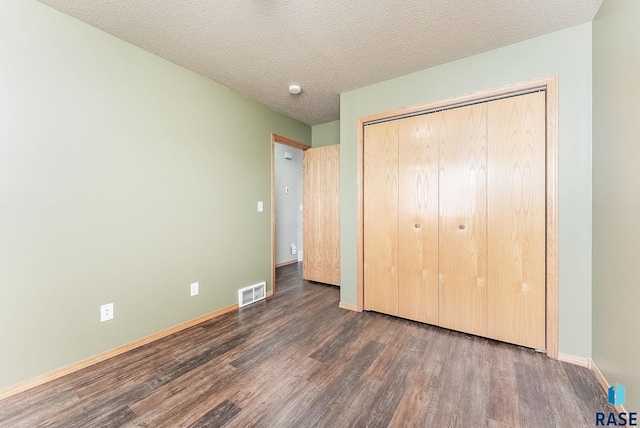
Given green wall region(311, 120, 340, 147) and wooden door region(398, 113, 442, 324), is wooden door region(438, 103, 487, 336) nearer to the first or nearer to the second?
wooden door region(398, 113, 442, 324)

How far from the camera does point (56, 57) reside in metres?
1.71

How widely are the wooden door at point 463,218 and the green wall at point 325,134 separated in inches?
76.3

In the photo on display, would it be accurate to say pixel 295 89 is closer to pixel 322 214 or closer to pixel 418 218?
pixel 322 214

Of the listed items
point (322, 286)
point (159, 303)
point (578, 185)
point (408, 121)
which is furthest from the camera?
point (322, 286)

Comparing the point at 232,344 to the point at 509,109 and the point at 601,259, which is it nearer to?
the point at 601,259

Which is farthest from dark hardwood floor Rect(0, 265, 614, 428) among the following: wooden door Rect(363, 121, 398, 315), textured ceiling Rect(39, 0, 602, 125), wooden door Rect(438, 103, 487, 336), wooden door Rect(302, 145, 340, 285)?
textured ceiling Rect(39, 0, 602, 125)

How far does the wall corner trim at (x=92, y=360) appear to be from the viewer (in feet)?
5.11

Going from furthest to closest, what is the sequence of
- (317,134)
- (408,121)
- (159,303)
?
(317,134) < (408,121) < (159,303)

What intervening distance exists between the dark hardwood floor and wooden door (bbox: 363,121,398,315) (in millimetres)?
458


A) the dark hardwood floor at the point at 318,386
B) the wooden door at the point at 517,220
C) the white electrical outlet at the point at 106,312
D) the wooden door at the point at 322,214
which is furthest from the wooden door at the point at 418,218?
the white electrical outlet at the point at 106,312

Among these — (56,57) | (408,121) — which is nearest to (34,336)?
(56,57)

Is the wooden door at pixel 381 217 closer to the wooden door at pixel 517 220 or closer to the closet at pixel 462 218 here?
the closet at pixel 462 218

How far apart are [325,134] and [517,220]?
2.89 metres

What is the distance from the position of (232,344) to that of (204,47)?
8.10 ft
